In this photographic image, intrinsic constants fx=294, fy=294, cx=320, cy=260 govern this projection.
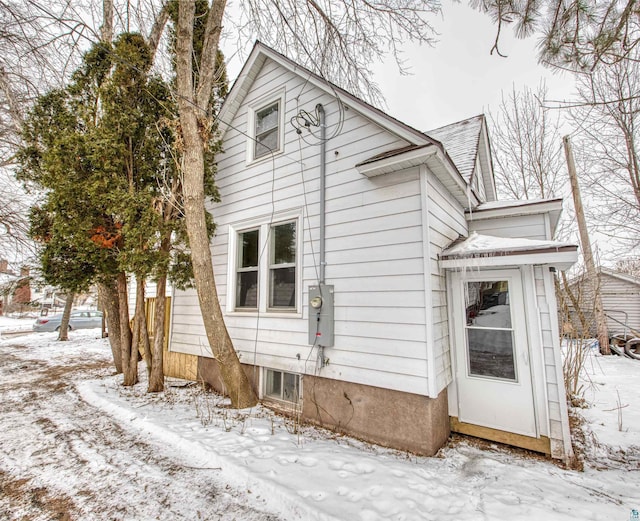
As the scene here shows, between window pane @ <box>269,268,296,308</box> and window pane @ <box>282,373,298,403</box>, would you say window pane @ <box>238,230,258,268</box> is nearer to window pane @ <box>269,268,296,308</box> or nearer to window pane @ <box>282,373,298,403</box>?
window pane @ <box>269,268,296,308</box>

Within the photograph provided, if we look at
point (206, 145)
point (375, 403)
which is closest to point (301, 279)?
point (375, 403)

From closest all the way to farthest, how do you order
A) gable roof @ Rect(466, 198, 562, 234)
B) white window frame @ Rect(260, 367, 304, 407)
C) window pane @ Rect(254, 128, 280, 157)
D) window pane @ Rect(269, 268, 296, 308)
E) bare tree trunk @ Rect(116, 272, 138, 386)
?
gable roof @ Rect(466, 198, 562, 234), white window frame @ Rect(260, 367, 304, 407), window pane @ Rect(269, 268, 296, 308), window pane @ Rect(254, 128, 280, 157), bare tree trunk @ Rect(116, 272, 138, 386)

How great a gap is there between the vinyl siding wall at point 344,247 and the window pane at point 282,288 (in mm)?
241

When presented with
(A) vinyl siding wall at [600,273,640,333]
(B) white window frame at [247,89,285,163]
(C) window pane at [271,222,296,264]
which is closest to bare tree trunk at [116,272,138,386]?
(C) window pane at [271,222,296,264]

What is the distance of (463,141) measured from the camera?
6.45 m

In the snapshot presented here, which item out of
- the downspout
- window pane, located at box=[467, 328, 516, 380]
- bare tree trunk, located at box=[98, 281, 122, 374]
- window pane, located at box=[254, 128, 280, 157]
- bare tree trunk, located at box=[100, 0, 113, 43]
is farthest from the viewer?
bare tree trunk, located at box=[100, 0, 113, 43]

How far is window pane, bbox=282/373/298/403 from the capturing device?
15.3 feet

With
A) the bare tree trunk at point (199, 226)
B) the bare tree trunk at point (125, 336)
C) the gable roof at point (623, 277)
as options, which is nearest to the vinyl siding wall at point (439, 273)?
the bare tree trunk at point (199, 226)

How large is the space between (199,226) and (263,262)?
1.21m

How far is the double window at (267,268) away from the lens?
4.88 m

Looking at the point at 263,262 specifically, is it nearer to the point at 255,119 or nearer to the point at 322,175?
the point at 322,175

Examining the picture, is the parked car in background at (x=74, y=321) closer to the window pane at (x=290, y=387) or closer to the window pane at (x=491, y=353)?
the window pane at (x=290, y=387)

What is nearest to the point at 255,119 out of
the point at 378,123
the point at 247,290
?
the point at 378,123

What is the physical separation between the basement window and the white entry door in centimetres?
238
